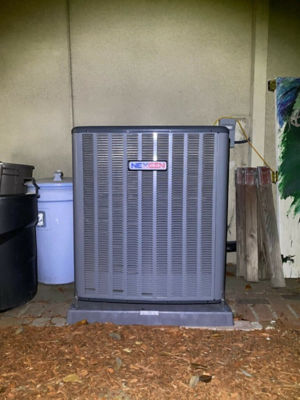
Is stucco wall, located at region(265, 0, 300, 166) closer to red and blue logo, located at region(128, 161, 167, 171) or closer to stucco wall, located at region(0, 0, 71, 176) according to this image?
red and blue logo, located at region(128, 161, 167, 171)

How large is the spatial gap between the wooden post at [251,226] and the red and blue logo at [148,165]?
1.49m

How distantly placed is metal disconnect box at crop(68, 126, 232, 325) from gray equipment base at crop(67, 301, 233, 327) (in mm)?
10

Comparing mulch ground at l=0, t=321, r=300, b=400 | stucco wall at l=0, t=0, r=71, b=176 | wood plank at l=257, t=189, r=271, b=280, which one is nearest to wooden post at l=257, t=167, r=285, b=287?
wood plank at l=257, t=189, r=271, b=280

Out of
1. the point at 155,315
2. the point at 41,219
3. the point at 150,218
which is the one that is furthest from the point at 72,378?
the point at 41,219

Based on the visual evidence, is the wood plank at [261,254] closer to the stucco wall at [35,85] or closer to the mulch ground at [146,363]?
the mulch ground at [146,363]

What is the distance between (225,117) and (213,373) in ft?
8.74

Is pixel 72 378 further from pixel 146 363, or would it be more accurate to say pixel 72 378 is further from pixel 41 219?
pixel 41 219

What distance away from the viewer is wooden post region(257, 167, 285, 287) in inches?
128

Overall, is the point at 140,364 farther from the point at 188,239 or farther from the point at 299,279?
the point at 299,279

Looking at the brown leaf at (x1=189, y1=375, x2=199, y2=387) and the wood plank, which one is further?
the wood plank

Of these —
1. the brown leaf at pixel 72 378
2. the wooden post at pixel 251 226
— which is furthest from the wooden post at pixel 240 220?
the brown leaf at pixel 72 378

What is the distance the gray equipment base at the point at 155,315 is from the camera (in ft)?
7.80

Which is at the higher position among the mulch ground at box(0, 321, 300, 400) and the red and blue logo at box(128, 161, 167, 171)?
the red and blue logo at box(128, 161, 167, 171)

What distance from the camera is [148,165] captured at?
7.70 feet
